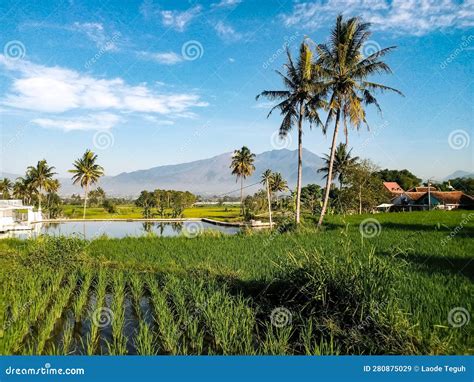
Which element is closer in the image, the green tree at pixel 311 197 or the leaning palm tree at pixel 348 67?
the leaning palm tree at pixel 348 67

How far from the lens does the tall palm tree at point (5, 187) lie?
52.6 m

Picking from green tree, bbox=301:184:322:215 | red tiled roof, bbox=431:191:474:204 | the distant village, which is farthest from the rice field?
red tiled roof, bbox=431:191:474:204

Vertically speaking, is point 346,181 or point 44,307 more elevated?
point 346,181

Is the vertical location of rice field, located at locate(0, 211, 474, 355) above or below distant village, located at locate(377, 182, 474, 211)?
below

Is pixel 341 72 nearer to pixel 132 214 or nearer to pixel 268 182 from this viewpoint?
pixel 268 182

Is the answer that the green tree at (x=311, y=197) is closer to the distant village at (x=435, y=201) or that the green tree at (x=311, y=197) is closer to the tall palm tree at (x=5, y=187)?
the distant village at (x=435, y=201)

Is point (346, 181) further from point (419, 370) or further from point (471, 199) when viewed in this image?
point (419, 370)

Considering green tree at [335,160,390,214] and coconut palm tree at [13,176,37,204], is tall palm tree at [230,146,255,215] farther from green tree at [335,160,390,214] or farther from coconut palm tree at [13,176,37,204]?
coconut palm tree at [13,176,37,204]

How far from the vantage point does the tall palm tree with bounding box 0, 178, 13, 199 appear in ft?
173

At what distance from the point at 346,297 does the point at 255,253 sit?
7.43 m

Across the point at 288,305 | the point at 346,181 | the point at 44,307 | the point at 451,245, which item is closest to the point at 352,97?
the point at 451,245

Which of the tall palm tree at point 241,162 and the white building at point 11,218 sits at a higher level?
the tall palm tree at point 241,162

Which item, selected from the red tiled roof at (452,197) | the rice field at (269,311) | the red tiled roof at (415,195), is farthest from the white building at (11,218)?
the red tiled roof at (452,197)

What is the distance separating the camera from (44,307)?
725cm
